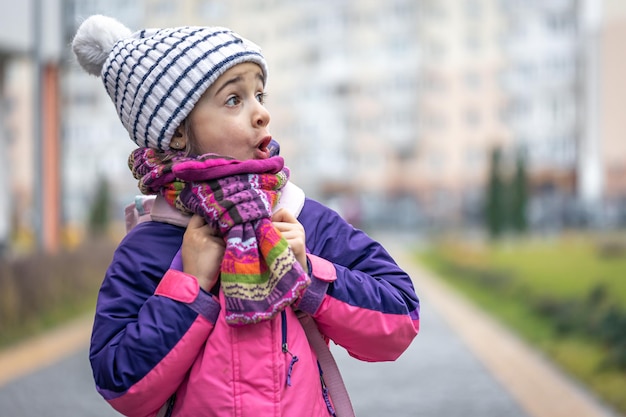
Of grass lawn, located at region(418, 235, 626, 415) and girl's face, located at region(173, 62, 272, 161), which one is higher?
girl's face, located at region(173, 62, 272, 161)

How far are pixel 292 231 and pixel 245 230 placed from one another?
10cm

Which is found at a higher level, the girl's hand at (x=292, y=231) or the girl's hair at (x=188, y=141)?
the girl's hair at (x=188, y=141)

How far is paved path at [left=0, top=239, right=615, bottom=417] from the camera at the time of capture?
5711mm

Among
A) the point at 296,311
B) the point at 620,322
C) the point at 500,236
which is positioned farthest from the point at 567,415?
the point at 500,236

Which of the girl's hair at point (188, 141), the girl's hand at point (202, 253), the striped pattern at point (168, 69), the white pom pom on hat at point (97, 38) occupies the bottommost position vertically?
the girl's hand at point (202, 253)

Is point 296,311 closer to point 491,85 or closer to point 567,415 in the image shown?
point 567,415

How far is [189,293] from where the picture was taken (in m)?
1.65

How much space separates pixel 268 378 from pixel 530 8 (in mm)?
45293

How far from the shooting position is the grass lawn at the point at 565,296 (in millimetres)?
6628

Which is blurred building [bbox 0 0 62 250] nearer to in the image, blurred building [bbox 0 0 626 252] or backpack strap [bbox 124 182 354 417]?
backpack strap [bbox 124 182 354 417]

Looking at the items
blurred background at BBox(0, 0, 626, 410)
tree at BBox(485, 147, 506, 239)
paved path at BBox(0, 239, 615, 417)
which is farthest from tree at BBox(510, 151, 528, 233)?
blurred background at BBox(0, 0, 626, 410)

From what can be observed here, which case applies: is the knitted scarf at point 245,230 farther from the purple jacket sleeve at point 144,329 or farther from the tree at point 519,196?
the tree at point 519,196

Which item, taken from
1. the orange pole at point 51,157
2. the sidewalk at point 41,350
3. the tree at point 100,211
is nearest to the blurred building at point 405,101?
the tree at point 100,211

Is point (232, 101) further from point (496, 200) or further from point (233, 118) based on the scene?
point (496, 200)
